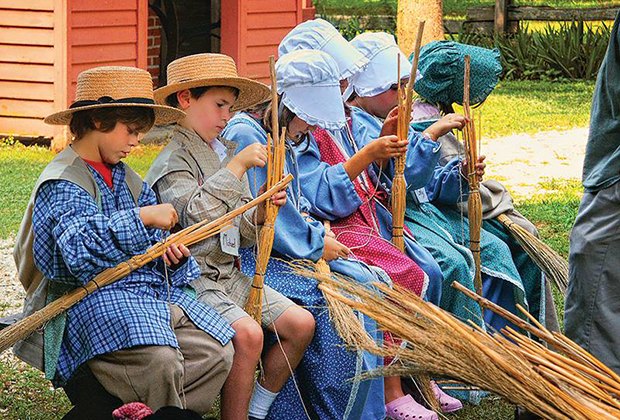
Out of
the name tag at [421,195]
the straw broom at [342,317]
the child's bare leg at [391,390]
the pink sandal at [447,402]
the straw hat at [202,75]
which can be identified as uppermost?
the straw hat at [202,75]

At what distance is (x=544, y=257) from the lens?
535 cm

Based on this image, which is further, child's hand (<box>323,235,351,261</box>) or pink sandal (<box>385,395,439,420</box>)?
pink sandal (<box>385,395,439,420</box>)

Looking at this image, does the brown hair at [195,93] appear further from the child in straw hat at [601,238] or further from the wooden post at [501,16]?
the wooden post at [501,16]

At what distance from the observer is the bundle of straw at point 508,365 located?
2.66m

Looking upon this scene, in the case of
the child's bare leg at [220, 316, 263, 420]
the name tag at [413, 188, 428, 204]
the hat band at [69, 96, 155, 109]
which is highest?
the hat band at [69, 96, 155, 109]

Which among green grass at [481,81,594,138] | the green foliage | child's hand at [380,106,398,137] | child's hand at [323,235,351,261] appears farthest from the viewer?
the green foliage

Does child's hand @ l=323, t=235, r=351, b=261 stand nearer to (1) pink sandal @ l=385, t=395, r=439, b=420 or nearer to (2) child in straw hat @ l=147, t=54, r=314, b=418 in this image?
(2) child in straw hat @ l=147, t=54, r=314, b=418

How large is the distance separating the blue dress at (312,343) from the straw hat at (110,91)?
0.59 m

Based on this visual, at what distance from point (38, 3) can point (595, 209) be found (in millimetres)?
8151

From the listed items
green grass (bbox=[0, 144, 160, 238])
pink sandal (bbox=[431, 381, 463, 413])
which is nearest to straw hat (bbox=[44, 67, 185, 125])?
pink sandal (bbox=[431, 381, 463, 413])

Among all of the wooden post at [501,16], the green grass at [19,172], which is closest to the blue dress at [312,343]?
the green grass at [19,172]

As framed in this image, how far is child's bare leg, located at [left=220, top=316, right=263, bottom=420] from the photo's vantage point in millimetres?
4031

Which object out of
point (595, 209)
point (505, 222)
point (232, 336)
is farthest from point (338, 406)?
point (505, 222)

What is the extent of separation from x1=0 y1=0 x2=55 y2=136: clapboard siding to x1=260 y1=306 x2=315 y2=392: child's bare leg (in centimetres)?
738
